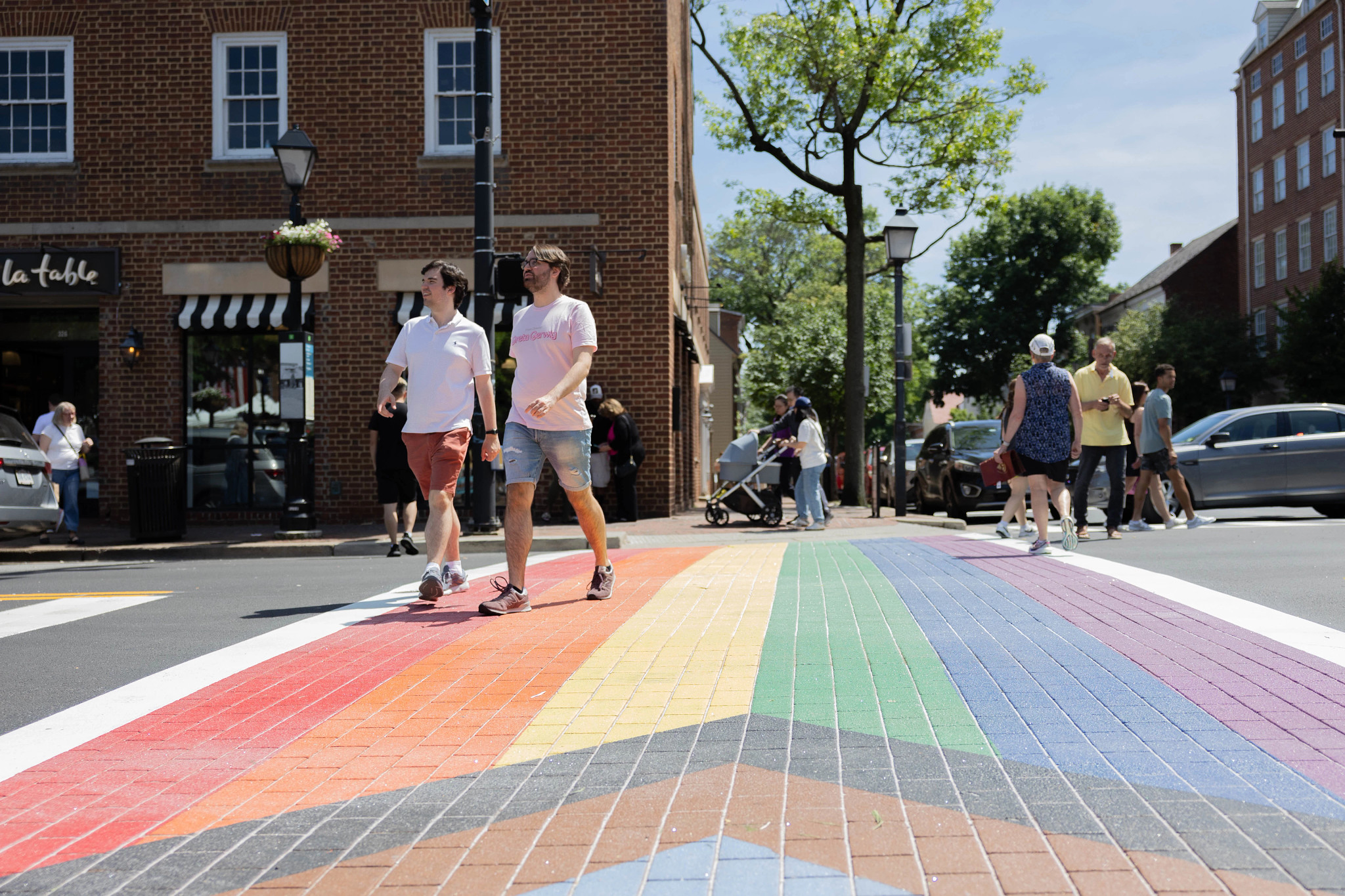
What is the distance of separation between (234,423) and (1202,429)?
13247 millimetres

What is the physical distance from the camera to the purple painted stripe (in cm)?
364

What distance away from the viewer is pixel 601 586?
6855mm

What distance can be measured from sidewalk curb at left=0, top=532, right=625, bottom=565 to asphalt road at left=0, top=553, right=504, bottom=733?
56 cm

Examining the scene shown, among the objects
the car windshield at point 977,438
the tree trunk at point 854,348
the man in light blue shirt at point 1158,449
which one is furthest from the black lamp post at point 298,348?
the tree trunk at point 854,348

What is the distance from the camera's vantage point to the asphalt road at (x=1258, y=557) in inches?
250

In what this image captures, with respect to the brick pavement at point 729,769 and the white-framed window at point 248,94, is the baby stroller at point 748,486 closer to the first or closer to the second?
the white-framed window at point 248,94

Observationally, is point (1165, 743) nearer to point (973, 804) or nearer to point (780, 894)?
point (973, 804)

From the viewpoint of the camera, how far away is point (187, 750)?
3967 mm

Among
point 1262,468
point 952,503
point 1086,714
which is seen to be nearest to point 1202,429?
point 1262,468

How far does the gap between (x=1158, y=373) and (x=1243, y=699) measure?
8.79 meters

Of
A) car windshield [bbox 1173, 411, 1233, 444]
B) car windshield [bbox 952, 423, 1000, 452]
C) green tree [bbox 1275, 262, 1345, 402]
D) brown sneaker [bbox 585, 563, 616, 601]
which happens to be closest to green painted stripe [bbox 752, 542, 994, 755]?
brown sneaker [bbox 585, 563, 616, 601]

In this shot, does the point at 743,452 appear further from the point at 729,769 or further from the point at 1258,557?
the point at 729,769

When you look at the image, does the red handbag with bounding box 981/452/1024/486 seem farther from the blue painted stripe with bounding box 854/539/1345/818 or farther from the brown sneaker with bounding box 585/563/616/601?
the brown sneaker with bounding box 585/563/616/601

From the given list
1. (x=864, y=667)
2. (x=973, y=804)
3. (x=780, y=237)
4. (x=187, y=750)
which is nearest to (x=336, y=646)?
(x=187, y=750)
